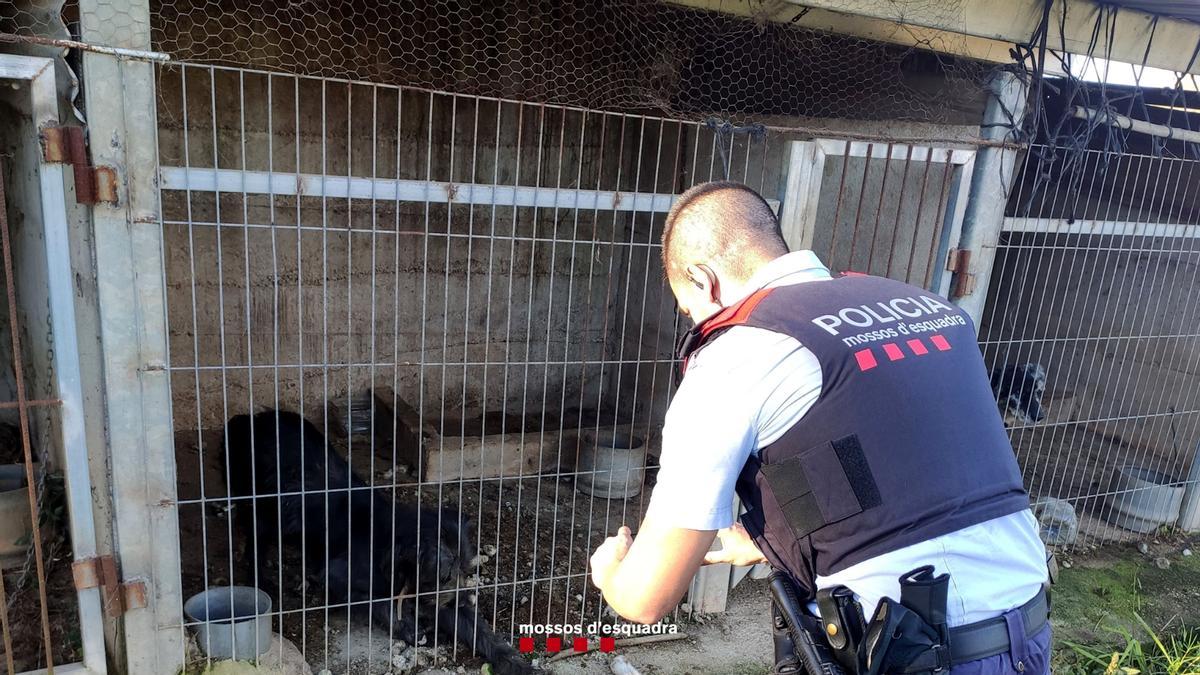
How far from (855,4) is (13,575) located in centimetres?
406

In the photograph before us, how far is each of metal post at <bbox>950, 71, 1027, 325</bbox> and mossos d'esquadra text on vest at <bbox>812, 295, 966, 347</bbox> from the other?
1.77 meters

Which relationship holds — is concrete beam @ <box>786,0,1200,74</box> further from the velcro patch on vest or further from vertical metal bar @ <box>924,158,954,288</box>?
the velcro patch on vest

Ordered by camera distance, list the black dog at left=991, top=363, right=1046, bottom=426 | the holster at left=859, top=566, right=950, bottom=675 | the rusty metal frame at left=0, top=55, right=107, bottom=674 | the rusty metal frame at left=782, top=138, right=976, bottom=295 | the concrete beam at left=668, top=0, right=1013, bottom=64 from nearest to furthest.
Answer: the holster at left=859, top=566, right=950, bottom=675 < the rusty metal frame at left=0, top=55, right=107, bottom=674 < the rusty metal frame at left=782, top=138, right=976, bottom=295 < the concrete beam at left=668, top=0, right=1013, bottom=64 < the black dog at left=991, top=363, right=1046, bottom=426

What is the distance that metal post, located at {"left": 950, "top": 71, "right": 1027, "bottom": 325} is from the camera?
3133 mm

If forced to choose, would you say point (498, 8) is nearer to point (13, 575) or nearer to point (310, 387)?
point (310, 387)

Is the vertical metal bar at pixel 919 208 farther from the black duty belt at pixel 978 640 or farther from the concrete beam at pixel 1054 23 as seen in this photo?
the black duty belt at pixel 978 640

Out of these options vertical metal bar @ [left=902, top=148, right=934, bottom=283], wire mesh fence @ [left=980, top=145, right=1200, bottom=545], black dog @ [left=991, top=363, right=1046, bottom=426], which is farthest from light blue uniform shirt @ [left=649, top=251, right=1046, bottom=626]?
black dog @ [left=991, top=363, right=1046, bottom=426]

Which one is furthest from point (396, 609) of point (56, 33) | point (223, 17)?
point (223, 17)

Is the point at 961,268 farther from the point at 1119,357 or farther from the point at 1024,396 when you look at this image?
the point at 1119,357

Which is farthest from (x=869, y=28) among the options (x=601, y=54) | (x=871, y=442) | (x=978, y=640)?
(x=978, y=640)

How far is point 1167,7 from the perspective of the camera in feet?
10.0

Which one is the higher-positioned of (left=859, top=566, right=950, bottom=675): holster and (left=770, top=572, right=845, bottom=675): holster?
Result: (left=859, top=566, right=950, bottom=675): holster

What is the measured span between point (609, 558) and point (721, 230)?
0.78 m

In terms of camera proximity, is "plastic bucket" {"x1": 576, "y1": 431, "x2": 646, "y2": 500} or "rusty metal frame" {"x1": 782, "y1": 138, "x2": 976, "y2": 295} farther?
"plastic bucket" {"x1": 576, "y1": 431, "x2": 646, "y2": 500}
